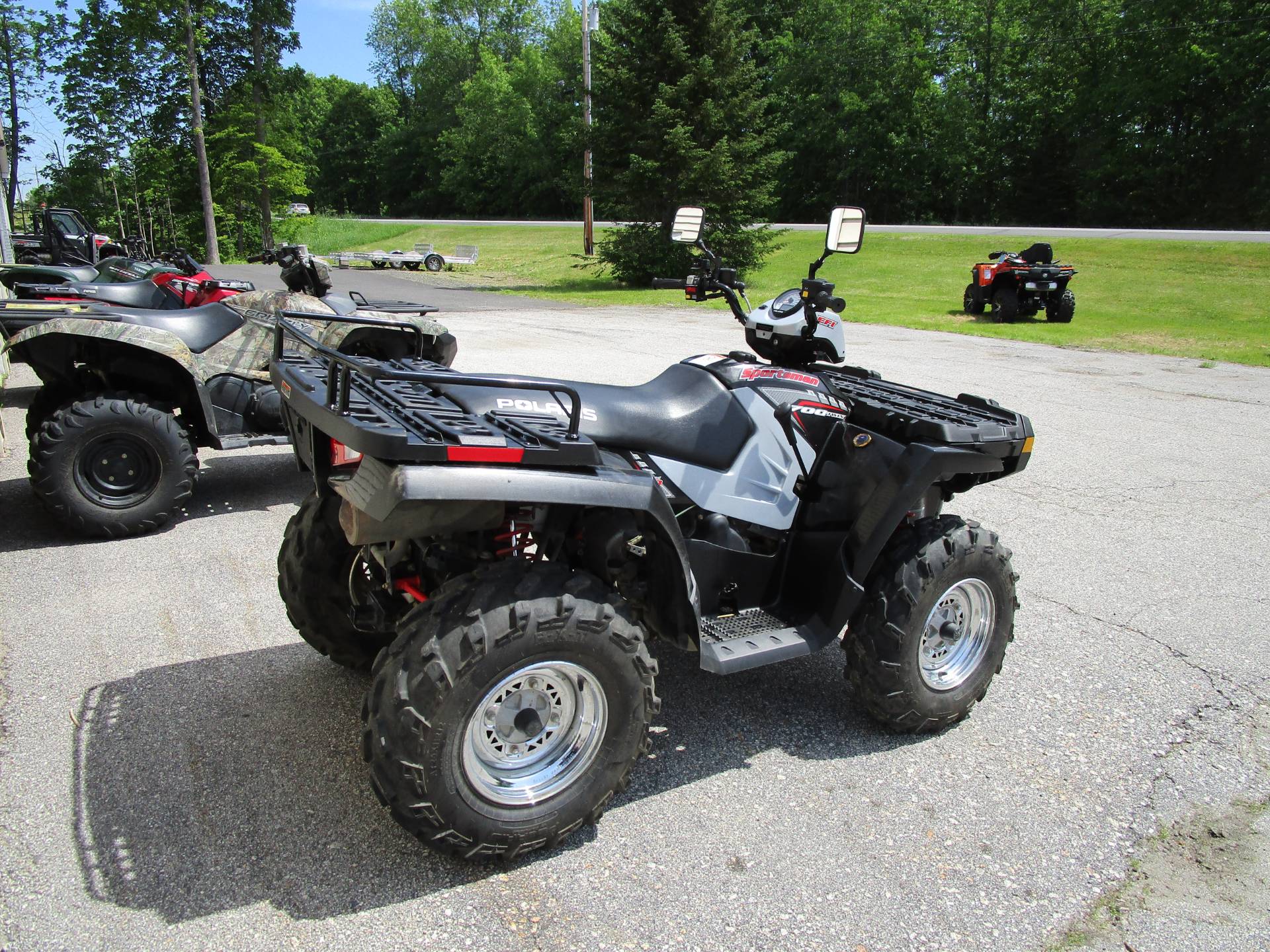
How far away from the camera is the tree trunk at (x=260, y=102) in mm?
38562

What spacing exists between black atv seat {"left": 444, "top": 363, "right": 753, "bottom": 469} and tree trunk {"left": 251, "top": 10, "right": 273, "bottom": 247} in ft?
128

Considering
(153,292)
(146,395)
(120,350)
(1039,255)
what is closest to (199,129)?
(1039,255)

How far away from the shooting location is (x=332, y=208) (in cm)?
8625

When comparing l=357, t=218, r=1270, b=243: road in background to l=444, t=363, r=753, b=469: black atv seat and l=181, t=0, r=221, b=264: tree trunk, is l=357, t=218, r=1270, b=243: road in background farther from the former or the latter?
l=444, t=363, r=753, b=469: black atv seat

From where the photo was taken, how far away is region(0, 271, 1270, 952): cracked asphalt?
8.13 ft


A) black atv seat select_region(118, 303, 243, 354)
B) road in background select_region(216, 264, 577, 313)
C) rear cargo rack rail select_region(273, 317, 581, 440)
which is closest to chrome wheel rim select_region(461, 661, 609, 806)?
rear cargo rack rail select_region(273, 317, 581, 440)

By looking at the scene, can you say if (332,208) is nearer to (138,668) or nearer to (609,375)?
(609,375)

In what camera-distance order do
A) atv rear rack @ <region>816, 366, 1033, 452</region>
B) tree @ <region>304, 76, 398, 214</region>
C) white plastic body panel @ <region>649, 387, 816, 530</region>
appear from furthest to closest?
tree @ <region>304, 76, 398, 214</region> < atv rear rack @ <region>816, 366, 1033, 452</region> < white plastic body panel @ <region>649, 387, 816, 530</region>

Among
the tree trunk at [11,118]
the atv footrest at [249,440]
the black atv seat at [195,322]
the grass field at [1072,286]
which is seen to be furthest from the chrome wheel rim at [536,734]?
the tree trunk at [11,118]

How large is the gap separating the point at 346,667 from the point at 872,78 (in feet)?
184

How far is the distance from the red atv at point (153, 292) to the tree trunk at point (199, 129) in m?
30.7

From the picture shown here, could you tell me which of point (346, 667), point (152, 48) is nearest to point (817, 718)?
point (346, 667)

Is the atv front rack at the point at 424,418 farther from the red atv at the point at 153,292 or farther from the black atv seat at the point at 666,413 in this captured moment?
the red atv at the point at 153,292

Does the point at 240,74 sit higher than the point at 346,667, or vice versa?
the point at 240,74
